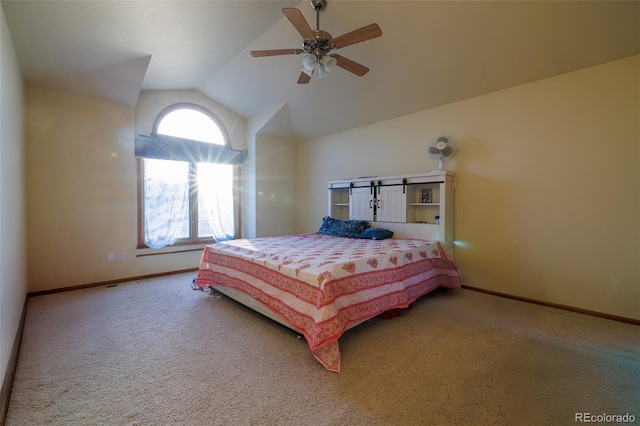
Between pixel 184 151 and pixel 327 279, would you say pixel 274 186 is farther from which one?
pixel 327 279

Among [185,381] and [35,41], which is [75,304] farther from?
[35,41]

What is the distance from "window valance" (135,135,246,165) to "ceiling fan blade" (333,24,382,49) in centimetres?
328

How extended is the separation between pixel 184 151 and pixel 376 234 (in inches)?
135

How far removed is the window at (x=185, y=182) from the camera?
4.22m

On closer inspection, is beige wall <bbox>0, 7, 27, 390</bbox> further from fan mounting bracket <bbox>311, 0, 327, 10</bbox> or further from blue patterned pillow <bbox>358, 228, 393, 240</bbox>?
blue patterned pillow <bbox>358, 228, 393, 240</bbox>

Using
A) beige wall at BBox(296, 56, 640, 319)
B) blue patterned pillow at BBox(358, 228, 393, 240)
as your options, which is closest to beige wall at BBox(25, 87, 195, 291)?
blue patterned pillow at BBox(358, 228, 393, 240)

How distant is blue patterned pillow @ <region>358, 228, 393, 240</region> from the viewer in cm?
Result: 376

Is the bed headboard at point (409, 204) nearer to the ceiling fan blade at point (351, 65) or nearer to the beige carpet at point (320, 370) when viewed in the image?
the beige carpet at point (320, 370)

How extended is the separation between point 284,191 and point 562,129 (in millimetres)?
4397

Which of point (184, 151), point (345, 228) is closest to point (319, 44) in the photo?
point (345, 228)

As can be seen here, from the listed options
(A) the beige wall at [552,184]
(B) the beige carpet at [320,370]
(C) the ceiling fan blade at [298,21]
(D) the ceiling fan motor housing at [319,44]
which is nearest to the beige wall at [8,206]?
(B) the beige carpet at [320,370]

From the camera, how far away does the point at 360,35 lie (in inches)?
87.6

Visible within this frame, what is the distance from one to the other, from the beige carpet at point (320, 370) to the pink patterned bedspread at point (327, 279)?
23 centimetres

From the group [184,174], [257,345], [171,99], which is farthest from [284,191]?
[257,345]
